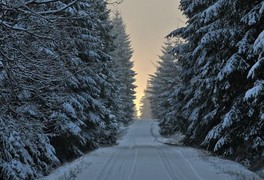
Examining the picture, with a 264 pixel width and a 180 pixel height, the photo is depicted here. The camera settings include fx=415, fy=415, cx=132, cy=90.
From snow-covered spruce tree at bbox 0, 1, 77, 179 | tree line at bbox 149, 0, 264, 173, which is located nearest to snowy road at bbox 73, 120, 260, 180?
tree line at bbox 149, 0, 264, 173

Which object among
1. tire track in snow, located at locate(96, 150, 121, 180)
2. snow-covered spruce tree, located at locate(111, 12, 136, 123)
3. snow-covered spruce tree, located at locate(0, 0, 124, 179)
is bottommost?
tire track in snow, located at locate(96, 150, 121, 180)

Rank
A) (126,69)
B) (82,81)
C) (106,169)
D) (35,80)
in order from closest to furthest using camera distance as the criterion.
A: (35,80)
(106,169)
(82,81)
(126,69)

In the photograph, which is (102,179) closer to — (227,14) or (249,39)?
(249,39)

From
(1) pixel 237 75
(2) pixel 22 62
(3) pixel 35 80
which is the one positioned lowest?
(3) pixel 35 80

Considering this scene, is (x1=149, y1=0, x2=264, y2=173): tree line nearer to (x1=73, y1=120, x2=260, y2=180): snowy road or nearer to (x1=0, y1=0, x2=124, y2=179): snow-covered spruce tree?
(x1=73, y1=120, x2=260, y2=180): snowy road

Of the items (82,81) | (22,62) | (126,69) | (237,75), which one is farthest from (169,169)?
(126,69)

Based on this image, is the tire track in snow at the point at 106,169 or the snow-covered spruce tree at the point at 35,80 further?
the tire track in snow at the point at 106,169

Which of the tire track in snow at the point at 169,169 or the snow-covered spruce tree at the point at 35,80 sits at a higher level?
the snow-covered spruce tree at the point at 35,80

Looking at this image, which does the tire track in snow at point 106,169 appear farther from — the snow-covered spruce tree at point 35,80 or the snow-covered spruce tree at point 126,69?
the snow-covered spruce tree at point 126,69

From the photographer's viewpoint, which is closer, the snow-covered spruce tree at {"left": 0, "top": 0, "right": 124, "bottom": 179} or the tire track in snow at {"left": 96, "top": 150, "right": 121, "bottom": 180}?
the snow-covered spruce tree at {"left": 0, "top": 0, "right": 124, "bottom": 179}

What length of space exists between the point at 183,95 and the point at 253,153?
41.3ft

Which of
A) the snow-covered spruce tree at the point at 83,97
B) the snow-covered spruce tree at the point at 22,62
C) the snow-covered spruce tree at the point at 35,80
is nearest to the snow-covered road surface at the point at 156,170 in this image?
the snow-covered spruce tree at the point at 35,80

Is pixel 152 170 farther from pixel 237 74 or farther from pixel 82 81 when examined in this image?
pixel 82 81

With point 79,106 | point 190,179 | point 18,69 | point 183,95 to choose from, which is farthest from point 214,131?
point 183,95
